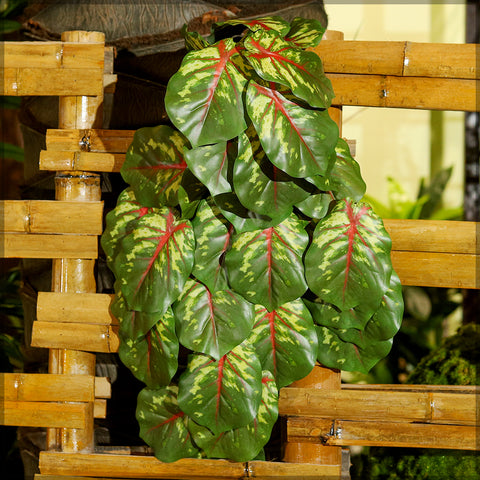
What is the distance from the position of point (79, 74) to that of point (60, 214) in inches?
12.2

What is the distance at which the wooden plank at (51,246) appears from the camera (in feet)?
3.88

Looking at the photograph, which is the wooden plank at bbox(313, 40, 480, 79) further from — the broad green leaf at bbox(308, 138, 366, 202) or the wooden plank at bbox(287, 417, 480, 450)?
the wooden plank at bbox(287, 417, 480, 450)

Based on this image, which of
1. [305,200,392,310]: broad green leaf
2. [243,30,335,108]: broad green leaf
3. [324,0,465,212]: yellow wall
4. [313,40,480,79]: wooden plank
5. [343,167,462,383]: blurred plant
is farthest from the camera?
[324,0,465,212]: yellow wall

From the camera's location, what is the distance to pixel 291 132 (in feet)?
3.11

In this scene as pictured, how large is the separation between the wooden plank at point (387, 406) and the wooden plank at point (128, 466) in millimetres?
213

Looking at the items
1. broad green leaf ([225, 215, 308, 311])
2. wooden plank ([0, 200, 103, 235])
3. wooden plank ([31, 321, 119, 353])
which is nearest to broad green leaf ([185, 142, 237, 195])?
broad green leaf ([225, 215, 308, 311])

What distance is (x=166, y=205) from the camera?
1.07 m

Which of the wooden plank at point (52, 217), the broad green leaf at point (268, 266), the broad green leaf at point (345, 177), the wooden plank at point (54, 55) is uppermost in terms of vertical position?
the wooden plank at point (54, 55)

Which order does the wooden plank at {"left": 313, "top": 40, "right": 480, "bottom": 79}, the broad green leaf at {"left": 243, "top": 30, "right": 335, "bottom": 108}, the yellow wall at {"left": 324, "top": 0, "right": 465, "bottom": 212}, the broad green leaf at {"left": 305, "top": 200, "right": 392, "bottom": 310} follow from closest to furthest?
the broad green leaf at {"left": 243, "top": 30, "right": 335, "bottom": 108}, the broad green leaf at {"left": 305, "top": 200, "right": 392, "bottom": 310}, the wooden plank at {"left": 313, "top": 40, "right": 480, "bottom": 79}, the yellow wall at {"left": 324, "top": 0, "right": 465, "bottom": 212}

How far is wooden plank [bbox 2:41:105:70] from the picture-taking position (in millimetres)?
1178

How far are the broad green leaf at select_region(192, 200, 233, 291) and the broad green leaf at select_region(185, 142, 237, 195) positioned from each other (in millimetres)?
83

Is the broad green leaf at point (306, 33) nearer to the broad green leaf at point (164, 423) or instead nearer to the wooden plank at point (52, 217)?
the wooden plank at point (52, 217)

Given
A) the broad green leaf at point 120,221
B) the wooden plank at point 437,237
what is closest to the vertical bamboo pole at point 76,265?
the broad green leaf at point 120,221

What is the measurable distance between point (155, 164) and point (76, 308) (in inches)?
14.8
